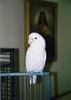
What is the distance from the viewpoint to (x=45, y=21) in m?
2.93

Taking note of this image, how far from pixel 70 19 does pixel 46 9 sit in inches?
24.3

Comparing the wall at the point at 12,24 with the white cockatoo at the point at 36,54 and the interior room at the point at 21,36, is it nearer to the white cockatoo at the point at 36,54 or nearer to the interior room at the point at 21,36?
the interior room at the point at 21,36

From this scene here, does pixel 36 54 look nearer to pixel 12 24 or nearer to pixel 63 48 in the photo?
pixel 12 24

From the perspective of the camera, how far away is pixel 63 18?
10.9 ft

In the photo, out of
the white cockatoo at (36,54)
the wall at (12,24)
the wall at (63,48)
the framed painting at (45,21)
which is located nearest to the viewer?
the white cockatoo at (36,54)

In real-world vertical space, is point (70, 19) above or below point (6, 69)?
above

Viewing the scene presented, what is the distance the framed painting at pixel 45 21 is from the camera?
271cm

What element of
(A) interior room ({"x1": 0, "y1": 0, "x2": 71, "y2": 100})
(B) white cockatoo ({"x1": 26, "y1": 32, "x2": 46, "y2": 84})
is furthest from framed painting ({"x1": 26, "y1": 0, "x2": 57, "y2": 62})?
(B) white cockatoo ({"x1": 26, "y1": 32, "x2": 46, "y2": 84})

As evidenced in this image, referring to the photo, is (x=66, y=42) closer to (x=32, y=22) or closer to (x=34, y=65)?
(x=32, y=22)

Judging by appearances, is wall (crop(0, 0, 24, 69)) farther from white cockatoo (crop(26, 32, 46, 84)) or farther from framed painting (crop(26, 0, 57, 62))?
white cockatoo (crop(26, 32, 46, 84))

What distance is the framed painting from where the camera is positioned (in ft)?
8.89

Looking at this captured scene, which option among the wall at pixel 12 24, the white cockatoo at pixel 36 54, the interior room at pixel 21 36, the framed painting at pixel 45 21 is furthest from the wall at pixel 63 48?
the white cockatoo at pixel 36 54

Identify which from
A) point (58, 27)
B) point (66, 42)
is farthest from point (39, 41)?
point (66, 42)

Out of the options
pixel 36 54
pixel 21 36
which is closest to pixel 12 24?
pixel 21 36
